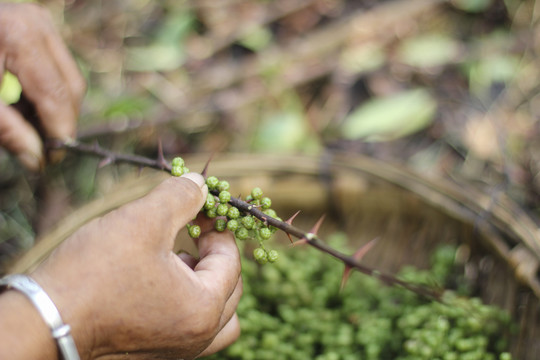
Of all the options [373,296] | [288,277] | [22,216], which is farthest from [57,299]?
[22,216]

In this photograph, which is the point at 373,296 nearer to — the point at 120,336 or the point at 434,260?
the point at 434,260

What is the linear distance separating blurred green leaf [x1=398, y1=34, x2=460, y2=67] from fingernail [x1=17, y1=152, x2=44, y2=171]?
2.48 metres

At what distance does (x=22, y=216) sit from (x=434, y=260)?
7.21 ft

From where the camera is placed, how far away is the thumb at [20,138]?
161 cm

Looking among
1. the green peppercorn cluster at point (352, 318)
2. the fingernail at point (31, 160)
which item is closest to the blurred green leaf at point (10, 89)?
the fingernail at point (31, 160)

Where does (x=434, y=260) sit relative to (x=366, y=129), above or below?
below

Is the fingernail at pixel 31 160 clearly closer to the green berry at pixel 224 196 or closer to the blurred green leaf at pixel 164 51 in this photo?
the green berry at pixel 224 196

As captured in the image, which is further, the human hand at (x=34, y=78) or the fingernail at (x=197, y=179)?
the human hand at (x=34, y=78)

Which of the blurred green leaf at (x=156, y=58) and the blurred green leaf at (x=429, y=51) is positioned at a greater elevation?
the blurred green leaf at (x=429, y=51)

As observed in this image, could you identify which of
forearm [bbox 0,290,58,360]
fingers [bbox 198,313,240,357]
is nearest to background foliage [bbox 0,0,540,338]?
fingers [bbox 198,313,240,357]

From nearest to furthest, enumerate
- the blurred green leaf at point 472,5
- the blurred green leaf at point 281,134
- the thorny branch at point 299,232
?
the thorny branch at point 299,232
the blurred green leaf at point 281,134
the blurred green leaf at point 472,5

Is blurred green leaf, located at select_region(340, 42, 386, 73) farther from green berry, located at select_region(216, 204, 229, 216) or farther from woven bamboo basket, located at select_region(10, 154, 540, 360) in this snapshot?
green berry, located at select_region(216, 204, 229, 216)

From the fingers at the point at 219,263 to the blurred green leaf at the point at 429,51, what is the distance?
2.47 metres

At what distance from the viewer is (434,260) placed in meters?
2.09
